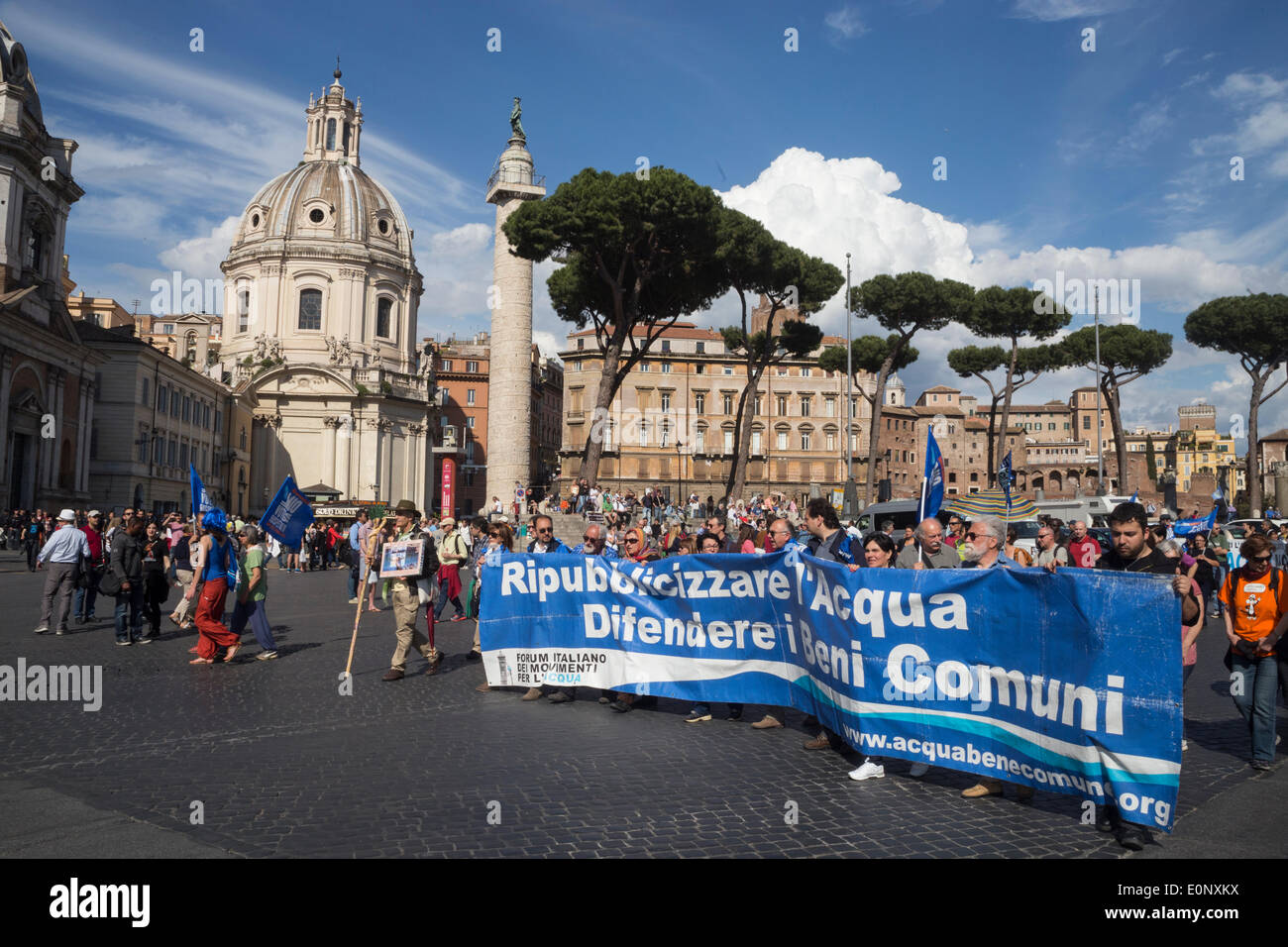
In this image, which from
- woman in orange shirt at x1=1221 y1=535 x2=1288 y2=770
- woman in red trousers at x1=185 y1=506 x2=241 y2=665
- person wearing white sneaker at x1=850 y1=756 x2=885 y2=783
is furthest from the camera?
woman in red trousers at x1=185 y1=506 x2=241 y2=665

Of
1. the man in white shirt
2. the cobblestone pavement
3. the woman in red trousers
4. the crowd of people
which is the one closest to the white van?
the crowd of people

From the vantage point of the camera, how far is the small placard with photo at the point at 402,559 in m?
9.98

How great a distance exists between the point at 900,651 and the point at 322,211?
7195 cm

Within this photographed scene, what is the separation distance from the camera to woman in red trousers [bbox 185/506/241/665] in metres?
10.9

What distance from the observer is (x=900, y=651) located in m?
6.18

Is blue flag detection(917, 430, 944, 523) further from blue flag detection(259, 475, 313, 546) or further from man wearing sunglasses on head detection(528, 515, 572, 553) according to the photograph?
blue flag detection(259, 475, 313, 546)

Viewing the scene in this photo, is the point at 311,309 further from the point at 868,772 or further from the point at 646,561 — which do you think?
the point at 868,772

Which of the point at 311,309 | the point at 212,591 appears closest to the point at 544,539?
the point at 212,591

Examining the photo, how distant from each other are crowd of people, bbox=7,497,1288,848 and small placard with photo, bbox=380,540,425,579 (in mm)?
22

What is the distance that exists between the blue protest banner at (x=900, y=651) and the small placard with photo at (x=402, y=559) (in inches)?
42.9

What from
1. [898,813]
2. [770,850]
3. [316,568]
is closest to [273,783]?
[770,850]

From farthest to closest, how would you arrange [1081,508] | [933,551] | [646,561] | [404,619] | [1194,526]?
[1081,508]
[1194,526]
[404,619]
[646,561]
[933,551]

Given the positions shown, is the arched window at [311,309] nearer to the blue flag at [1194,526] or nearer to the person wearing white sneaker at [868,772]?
the blue flag at [1194,526]
